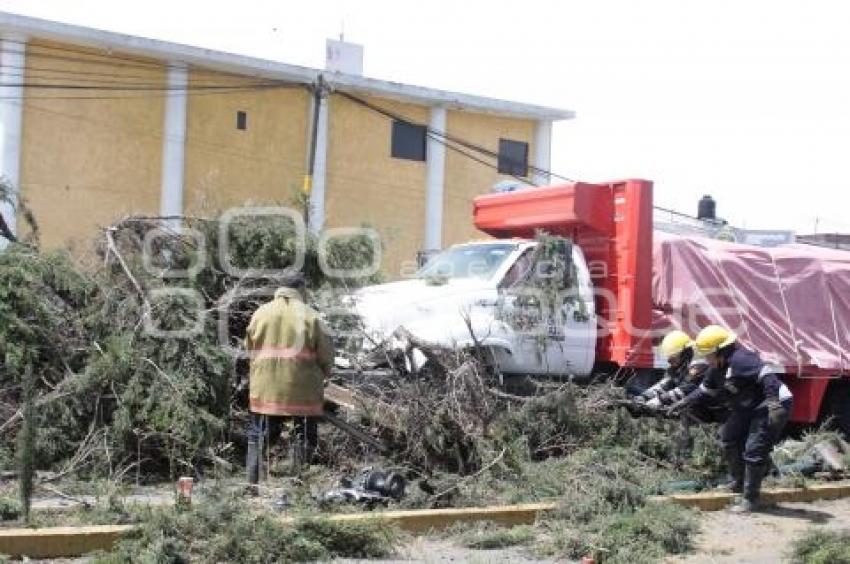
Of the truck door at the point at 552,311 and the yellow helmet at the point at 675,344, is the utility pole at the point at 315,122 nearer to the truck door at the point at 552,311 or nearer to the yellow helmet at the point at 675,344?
the truck door at the point at 552,311

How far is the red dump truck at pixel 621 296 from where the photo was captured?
9852mm

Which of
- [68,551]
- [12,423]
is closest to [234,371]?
[12,423]

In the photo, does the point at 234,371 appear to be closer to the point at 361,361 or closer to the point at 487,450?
the point at 361,361

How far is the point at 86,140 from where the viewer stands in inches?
873

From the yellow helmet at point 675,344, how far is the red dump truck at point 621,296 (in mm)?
581

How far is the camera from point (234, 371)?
8805 millimetres

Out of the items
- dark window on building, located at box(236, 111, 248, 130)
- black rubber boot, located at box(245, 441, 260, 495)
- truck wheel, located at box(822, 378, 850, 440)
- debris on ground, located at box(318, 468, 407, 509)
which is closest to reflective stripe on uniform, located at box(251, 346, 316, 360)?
black rubber boot, located at box(245, 441, 260, 495)

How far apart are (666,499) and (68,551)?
4424mm

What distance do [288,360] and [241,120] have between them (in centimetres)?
1702

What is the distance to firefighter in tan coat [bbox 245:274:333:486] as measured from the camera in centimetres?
791

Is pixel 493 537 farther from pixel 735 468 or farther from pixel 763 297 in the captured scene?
pixel 763 297

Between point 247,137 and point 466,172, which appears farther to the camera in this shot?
point 466,172

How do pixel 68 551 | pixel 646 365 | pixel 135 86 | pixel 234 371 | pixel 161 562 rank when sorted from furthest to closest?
pixel 135 86 → pixel 646 365 → pixel 234 371 → pixel 68 551 → pixel 161 562

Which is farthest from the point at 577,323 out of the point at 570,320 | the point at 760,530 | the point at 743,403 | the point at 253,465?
the point at 253,465
